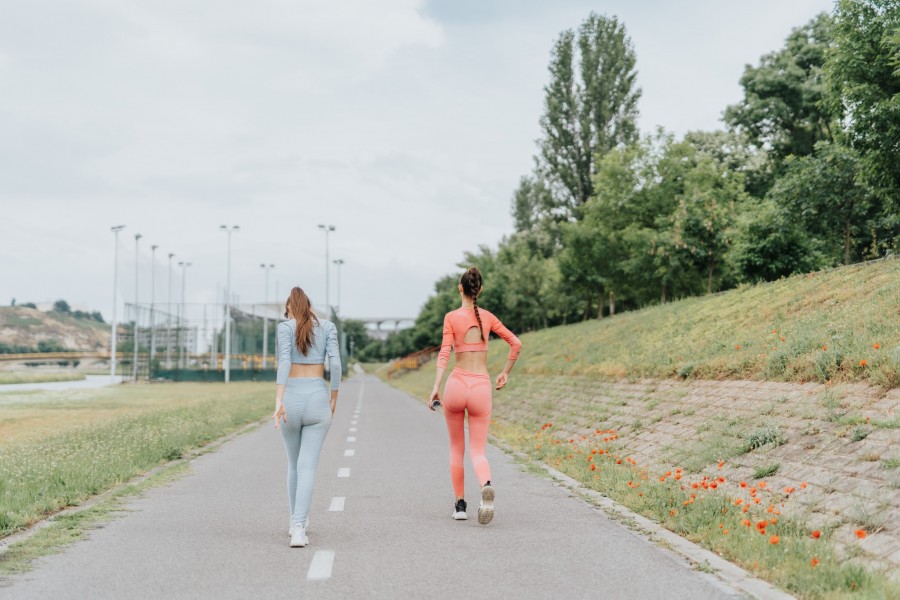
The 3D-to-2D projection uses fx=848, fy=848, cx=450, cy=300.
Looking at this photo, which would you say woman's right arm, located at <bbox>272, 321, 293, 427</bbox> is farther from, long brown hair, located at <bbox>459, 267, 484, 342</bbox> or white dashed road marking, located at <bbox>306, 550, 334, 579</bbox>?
long brown hair, located at <bbox>459, 267, 484, 342</bbox>

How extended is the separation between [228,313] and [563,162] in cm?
2364

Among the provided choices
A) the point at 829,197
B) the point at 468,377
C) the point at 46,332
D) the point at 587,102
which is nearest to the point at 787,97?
the point at 587,102

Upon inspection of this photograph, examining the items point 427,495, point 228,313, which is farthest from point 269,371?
point 427,495

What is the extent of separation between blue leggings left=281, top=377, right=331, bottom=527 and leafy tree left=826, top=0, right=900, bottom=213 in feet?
51.4

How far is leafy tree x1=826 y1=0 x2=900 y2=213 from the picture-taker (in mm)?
18172

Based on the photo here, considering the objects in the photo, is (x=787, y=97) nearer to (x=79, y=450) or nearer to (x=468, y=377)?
(x=79, y=450)

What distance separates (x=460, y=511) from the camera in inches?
291

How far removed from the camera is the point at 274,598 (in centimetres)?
480

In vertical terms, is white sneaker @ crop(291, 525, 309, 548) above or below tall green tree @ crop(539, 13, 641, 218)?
below

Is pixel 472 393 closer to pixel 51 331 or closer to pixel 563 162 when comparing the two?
pixel 563 162

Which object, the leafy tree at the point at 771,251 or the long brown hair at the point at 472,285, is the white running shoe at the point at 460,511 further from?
the leafy tree at the point at 771,251

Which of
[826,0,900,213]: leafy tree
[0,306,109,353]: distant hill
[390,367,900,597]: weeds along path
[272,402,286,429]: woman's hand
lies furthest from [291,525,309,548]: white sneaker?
[0,306,109,353]: distant hill

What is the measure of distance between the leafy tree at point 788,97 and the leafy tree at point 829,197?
13.5m

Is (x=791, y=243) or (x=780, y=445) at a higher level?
(x=791, y=243)
